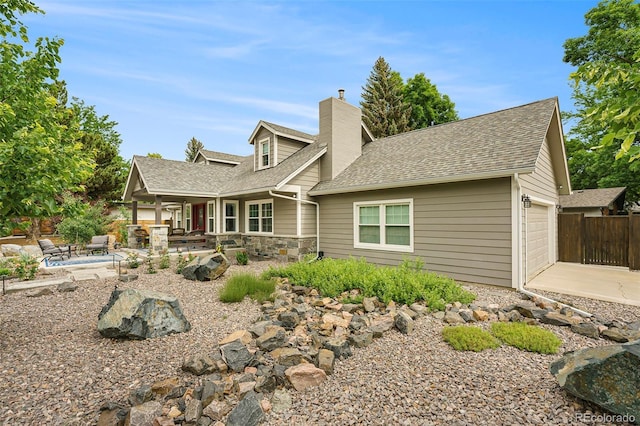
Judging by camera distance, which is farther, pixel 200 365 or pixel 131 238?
pixel 131 238

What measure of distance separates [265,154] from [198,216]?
7.29 m

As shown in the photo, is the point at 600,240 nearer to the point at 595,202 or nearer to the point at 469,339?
the point at 469,339

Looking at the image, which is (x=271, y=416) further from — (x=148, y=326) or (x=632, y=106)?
(x=632, y=106)

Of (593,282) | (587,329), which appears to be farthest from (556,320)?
(593,282)

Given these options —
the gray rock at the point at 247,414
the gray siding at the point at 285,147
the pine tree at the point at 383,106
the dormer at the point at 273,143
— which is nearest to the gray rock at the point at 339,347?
the gray rock at the point at 247,414

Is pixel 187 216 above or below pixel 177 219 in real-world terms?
above

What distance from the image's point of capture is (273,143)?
13.1 meters

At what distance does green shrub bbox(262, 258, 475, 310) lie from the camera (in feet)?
18.3

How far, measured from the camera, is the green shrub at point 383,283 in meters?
5.57

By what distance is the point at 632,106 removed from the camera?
7.06ft

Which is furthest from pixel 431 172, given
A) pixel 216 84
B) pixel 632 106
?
pixel 216 84

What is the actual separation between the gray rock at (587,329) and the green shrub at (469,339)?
1.35 meters

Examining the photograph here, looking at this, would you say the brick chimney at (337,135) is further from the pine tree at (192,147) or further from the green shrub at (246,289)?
the pine tree at (192,147)

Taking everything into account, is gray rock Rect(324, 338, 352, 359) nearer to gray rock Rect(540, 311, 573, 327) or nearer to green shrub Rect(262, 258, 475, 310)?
green shrub Rect(262, 258, 475, 310)
